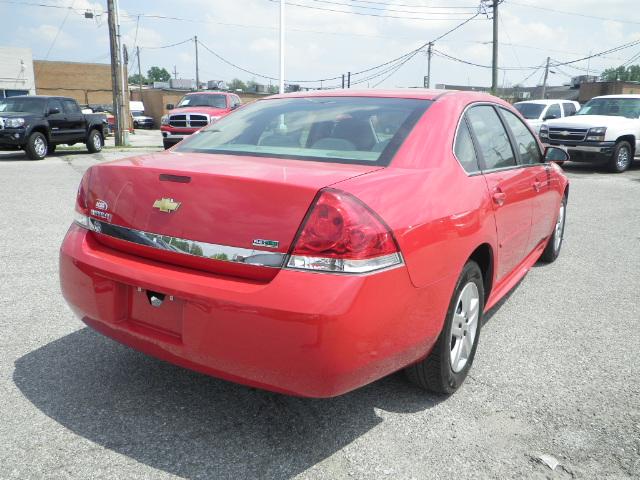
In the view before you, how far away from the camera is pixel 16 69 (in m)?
49.7

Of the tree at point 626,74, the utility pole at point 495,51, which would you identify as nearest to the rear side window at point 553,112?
the utility pole at point 495,51

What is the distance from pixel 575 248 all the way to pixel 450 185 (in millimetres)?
4270

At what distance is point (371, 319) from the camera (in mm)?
2209

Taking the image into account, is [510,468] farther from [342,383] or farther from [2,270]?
[2,270]

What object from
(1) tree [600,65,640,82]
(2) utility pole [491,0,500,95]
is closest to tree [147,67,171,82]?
(1) tree [600,65,640,82]

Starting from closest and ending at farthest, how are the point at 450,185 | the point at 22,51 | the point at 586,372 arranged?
the point at 450,185, the point at 586,372, the point at 22,51

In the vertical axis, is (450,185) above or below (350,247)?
above

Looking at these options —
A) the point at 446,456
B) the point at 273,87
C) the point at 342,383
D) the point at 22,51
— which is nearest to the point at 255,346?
the point at 342,383

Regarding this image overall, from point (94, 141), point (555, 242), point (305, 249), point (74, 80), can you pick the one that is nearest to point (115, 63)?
point (94, 141)

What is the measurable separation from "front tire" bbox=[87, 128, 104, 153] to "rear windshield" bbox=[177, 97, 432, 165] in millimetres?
15670

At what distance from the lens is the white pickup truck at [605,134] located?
14.3m

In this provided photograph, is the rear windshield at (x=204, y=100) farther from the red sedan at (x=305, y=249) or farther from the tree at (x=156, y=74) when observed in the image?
the tree at (x=156, y=74)

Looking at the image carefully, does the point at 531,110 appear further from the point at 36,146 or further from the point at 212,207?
the point at 212,207

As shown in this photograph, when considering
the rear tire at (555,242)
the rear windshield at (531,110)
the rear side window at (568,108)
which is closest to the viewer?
the rear tire at (555,242)
